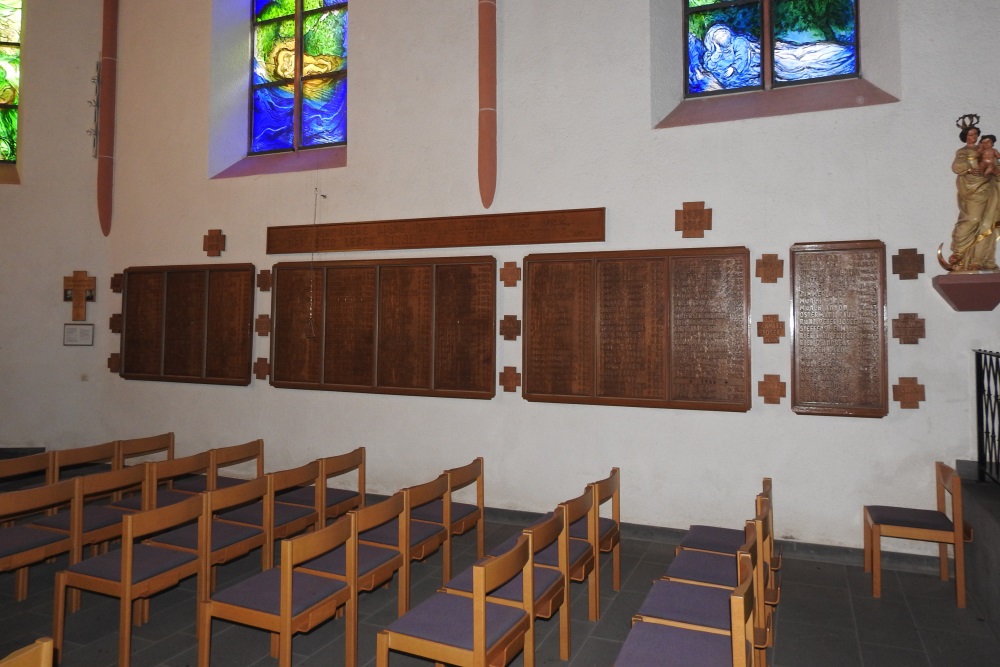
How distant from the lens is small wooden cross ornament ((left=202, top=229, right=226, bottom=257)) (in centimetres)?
702

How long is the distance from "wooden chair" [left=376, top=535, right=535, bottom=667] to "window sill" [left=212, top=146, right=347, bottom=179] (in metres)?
4.99

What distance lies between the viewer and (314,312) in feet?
21.6

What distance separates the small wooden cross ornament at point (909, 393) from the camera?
475 cm

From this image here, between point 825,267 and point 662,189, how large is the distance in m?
1.41

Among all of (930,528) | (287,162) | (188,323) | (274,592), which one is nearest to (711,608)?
(274,592)

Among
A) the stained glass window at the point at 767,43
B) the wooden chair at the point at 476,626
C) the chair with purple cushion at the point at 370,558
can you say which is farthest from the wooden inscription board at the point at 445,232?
the wooden chair at the point at 476,626

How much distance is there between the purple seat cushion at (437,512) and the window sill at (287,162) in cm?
377

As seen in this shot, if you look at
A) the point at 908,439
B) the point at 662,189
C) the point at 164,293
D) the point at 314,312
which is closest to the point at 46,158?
the point at 164,293

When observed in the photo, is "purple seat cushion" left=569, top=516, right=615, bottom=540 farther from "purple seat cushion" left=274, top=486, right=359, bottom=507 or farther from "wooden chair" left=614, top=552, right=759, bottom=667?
"purple seat cushion" left=274, top=486, right=359, bottom=507

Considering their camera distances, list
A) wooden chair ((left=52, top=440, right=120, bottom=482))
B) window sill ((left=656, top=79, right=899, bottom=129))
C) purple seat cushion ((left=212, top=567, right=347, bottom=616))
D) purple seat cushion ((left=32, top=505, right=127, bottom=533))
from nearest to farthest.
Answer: purple seat cushion ((left=212, top=567, right=347, bottom=616)), purple seat cushion ((left=32, top=505, right=127, bottom=533)), wooden chair ((left=52, top=440, right=120, bottom=482)), window sill ((left=656, top=79, right=899, bottom=129))

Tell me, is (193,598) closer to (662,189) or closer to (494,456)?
(494,456)

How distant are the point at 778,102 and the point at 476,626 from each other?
4.84 m

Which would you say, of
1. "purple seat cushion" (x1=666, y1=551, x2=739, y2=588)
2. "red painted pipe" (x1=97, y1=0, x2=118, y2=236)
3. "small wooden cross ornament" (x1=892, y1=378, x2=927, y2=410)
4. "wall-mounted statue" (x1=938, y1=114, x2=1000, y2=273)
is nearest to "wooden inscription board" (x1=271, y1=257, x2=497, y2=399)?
"red painted pipe" (x1=97, y1=0, x2=118, y2=236)

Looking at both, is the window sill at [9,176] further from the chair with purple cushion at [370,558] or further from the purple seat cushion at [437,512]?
the chair with purple cushion at [370,558]
